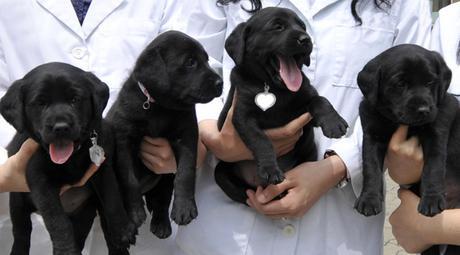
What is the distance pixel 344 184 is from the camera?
8.25ft

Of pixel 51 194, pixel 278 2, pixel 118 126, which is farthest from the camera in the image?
pixel 278 2

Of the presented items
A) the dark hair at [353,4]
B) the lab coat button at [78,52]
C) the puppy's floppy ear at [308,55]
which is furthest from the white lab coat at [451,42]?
the lab coat button at [78,52]

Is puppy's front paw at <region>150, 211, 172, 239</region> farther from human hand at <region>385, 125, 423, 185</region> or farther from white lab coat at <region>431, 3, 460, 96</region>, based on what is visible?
white lab coat at <region>431, 3, 460, 96</region>

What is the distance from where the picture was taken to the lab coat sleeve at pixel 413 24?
258 centimetres

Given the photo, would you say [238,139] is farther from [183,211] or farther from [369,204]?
[369,204]

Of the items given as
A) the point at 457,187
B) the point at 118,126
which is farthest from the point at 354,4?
the point at 118,126

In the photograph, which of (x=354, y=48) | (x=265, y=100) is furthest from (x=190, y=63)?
(x=354, y=48)

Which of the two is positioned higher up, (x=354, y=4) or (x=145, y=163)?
(x=354, y=4)

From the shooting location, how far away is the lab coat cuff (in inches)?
96.5

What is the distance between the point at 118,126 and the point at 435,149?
1.18m

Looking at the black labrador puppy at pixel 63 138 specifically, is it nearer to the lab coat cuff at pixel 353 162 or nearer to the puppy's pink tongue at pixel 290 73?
the puppy's pink tongue at pixel 290 73

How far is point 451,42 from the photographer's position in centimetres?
260

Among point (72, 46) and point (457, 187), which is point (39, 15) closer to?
point (72, 46)

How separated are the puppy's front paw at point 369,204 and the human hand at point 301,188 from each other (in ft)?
0.52
